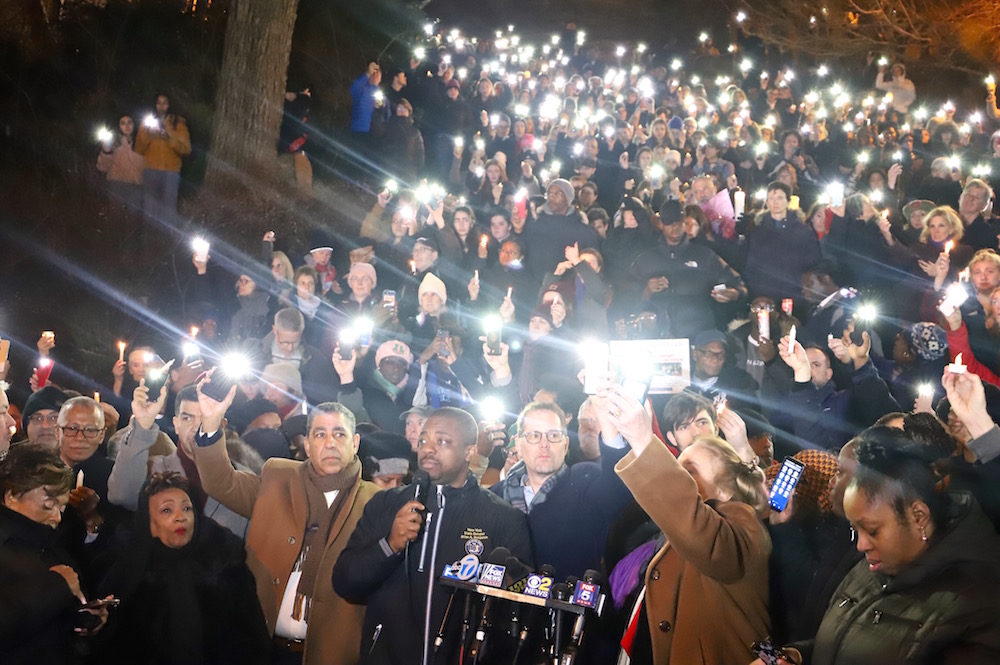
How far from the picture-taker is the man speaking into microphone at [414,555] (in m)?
3.98

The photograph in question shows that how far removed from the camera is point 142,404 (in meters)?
5.27

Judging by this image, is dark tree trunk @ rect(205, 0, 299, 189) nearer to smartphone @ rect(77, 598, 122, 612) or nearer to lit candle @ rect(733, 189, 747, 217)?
lit candle @ rect(733, 189, 747, 217)

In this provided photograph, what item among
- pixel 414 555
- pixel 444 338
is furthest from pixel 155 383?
pixel 444 338

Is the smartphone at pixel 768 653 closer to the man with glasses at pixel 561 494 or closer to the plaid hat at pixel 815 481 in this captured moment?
the plaid hat at pixel 815 481

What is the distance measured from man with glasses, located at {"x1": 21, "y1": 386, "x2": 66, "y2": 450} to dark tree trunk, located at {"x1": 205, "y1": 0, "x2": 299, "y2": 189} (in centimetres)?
623

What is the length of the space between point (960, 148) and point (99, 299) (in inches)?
414

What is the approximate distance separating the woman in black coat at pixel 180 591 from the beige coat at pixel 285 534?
0.38 ft

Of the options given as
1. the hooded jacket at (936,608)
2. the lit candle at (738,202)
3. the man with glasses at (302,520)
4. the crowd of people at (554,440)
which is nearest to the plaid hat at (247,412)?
the crowd of people at (554,440)

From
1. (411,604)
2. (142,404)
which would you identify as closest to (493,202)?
(142,404)

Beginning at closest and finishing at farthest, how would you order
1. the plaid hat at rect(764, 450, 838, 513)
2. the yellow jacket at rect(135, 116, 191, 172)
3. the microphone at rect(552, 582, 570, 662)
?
the microphone at rect(552, 582, 570, 662), the plaid hat at rect(764, 450, 838, 513), the yellow jacket at rect(135, 116, 191, 172)

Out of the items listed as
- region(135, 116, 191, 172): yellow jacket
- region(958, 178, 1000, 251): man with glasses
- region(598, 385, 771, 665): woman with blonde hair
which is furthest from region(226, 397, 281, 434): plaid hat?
region(958, 178, 1000, 251): man with glasses

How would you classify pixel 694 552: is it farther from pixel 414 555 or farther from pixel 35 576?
pixel 35 576

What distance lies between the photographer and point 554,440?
475cm

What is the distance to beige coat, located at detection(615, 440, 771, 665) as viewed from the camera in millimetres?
3338
